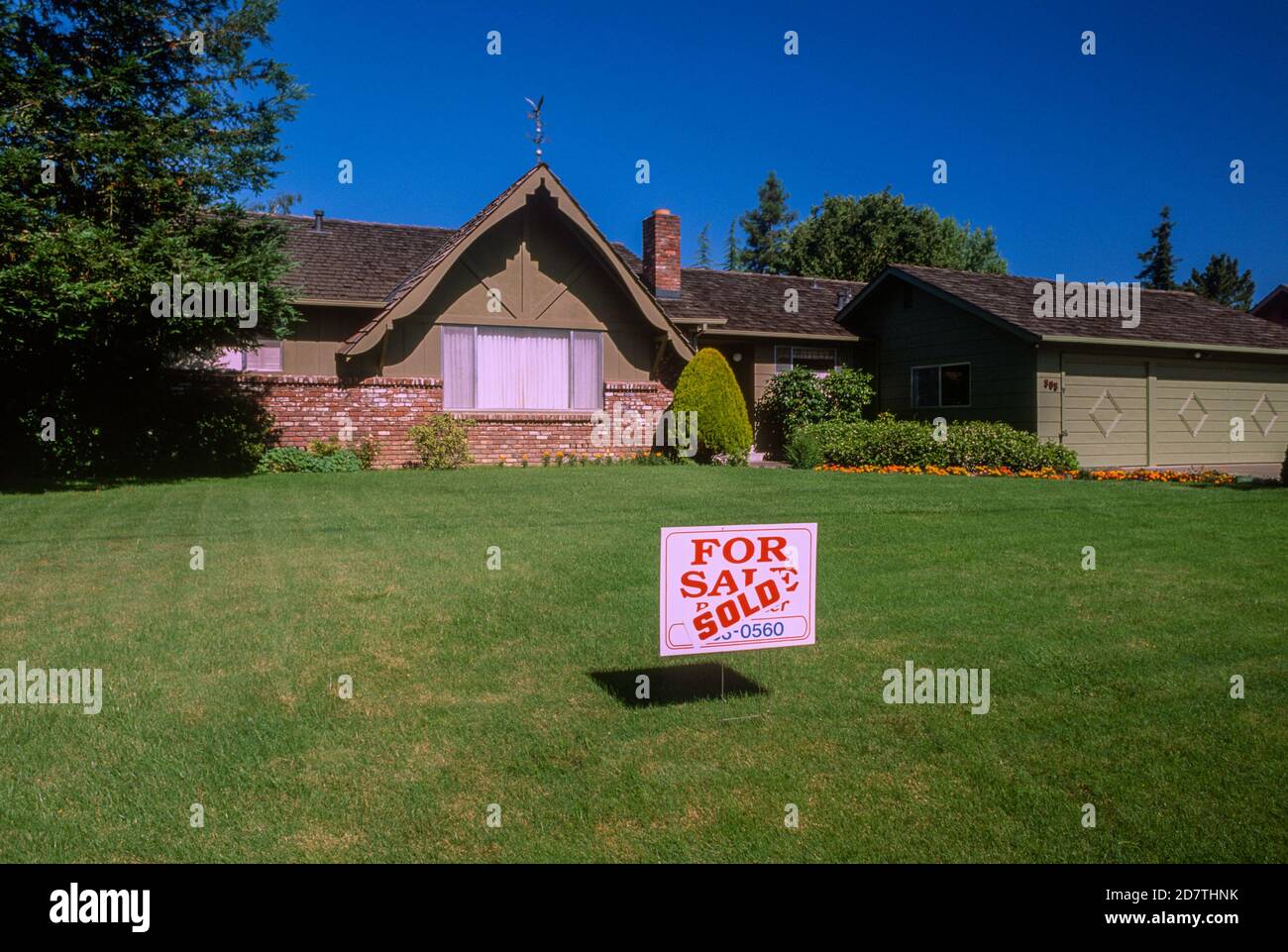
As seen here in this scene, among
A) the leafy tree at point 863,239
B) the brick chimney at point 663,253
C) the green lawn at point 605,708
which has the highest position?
the leafy tree at point 863,239

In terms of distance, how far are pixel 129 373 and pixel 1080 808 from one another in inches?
627

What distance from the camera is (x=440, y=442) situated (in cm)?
1822

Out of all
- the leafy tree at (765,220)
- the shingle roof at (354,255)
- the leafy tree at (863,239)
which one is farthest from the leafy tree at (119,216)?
the leafy tree at (765,220)

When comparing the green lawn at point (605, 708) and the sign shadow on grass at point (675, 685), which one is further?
the sign shadow on grass at point (675, 685)

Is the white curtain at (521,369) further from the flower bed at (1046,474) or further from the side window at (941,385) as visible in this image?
the side window at (941,385)

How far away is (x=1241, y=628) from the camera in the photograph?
6.42 metres

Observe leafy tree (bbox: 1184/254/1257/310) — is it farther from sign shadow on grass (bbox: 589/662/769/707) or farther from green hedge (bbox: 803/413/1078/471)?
sign shadow on grass (bbox: 589/662/769/707)

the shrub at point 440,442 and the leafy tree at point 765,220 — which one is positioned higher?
the leafy tree at point 765,220

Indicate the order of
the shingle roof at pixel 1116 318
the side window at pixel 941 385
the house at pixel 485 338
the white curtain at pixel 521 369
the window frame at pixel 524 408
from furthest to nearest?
the side window at pixel 941 385
the shingle roof at pixel 1116 318
the white curtain at pixel 521 369
the window frame at pixel 524 408
the house at pixel 485 338

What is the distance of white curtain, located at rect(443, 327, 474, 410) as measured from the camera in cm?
1947

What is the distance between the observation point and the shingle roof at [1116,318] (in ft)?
69.6

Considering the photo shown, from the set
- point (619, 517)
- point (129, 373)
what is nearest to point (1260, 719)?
point (619, 517)

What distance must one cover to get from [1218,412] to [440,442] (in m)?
18.8

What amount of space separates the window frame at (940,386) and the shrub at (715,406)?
19.7 ft
